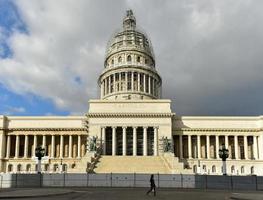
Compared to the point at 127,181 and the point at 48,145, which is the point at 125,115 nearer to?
the point at 48,145

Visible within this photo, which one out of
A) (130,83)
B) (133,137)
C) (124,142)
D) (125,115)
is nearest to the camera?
(124,142)

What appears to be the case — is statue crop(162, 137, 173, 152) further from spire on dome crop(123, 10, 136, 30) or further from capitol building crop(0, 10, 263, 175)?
spire on dome crop(123, 10, 136, 30)

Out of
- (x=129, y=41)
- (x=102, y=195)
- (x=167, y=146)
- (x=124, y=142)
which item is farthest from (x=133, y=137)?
(x=102, y=195)

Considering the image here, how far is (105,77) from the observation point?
11575 cm

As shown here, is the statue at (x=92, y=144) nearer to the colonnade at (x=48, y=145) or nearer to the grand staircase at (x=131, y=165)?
the grand staircase at (x=131, y=165)

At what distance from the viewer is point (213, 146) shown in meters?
92.2

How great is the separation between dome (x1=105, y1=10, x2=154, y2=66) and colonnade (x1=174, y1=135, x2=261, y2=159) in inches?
1525

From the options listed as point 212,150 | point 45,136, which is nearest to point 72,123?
point 45,136

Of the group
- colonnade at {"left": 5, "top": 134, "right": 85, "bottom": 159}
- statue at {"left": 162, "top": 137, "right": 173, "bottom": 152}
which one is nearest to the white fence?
statue at {"left": 162, "top": 137, "right": 173, "bottom": 152}

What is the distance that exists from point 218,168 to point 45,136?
146 feet

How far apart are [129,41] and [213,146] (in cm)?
4672

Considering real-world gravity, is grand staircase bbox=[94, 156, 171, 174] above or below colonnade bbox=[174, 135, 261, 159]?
below

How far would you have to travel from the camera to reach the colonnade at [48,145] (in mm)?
91250

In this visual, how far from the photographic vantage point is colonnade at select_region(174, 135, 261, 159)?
89438 mm
